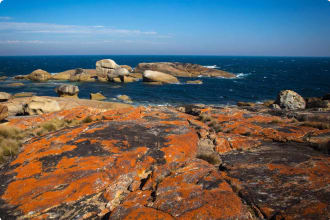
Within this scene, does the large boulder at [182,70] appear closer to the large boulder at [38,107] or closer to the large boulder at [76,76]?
the large boulder at [76,76]

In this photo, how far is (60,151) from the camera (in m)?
3.80

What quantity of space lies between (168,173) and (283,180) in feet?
5.75

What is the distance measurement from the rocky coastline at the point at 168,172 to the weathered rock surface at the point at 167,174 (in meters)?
0.01

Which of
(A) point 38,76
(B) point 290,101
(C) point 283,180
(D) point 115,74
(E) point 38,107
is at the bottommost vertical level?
(B) point 290,101

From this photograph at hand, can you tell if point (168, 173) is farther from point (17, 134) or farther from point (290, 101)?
point (290, 101)

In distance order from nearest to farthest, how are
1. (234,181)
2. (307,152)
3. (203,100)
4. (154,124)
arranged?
(234,181), (307,152), (154,124), (203,100)

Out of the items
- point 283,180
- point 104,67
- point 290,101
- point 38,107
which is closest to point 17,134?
point 283,180

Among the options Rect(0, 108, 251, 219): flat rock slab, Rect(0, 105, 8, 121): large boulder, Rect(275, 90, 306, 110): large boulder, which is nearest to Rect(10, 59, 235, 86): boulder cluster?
Rect(275, 90, 306, 110): large boulder

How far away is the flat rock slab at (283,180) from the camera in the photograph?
2.26 meters

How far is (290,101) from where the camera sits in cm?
2091

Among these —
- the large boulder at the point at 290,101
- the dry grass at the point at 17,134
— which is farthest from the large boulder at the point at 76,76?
the dry grass at the point at 17,134

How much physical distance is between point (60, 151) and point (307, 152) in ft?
16.0

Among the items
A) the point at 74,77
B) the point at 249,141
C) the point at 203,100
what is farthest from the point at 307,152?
the point at 74,77

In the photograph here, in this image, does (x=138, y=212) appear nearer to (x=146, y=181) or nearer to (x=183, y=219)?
(x=183, y=219)
